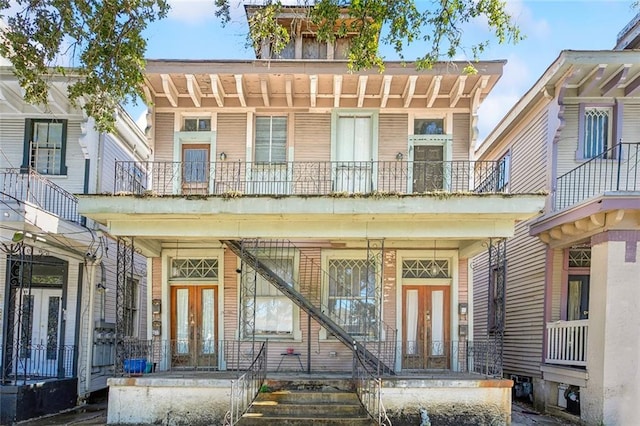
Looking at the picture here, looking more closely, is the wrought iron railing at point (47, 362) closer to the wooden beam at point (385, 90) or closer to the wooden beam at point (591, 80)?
the wooden beam at point (385, 90)

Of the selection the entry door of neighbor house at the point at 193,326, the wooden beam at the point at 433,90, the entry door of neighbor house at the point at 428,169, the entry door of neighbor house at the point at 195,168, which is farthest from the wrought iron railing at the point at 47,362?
the wooden beam at the point at 433,90

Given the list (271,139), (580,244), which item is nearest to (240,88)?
(271,139)

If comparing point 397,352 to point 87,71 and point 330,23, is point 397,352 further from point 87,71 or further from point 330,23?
point 87,71

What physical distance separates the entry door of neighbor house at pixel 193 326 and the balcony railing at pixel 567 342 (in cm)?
757

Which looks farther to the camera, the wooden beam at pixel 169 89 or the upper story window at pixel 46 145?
the upper story window at pixel 46 145

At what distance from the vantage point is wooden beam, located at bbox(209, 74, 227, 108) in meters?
11.7

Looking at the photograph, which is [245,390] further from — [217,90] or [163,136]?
[217,90]

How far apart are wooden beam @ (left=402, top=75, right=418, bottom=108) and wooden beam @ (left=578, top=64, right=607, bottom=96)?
3.86m

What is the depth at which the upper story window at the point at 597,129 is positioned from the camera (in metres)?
12.5

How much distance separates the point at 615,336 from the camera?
10031 mm

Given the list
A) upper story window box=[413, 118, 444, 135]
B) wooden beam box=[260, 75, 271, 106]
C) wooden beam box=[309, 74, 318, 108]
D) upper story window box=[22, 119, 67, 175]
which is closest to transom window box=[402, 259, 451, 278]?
upper story window box=[413, 118, 444, 135]

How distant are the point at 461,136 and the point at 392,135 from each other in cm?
159

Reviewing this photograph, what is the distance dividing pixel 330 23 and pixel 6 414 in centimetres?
962

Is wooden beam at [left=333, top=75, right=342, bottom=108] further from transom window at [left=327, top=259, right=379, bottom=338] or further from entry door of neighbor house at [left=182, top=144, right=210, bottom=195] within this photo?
transom window at [left=327, top=259, right=379, bottom=338]
